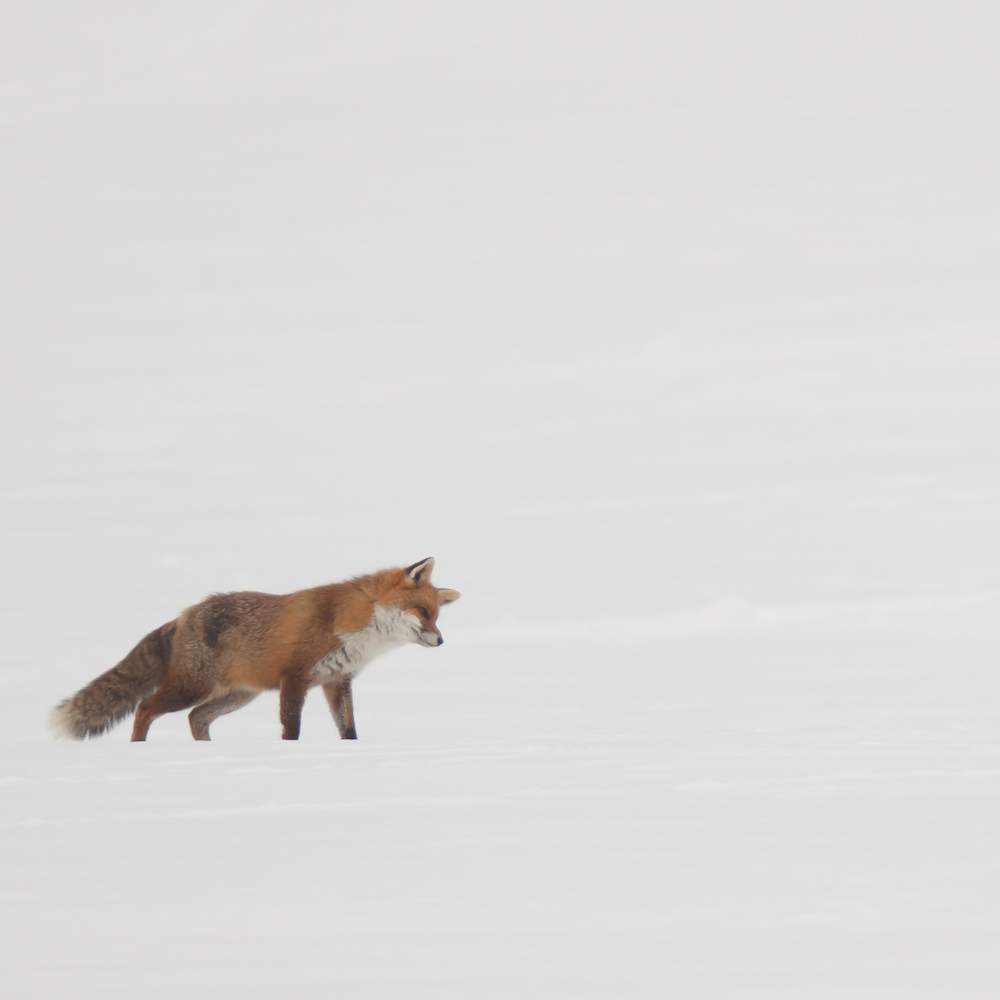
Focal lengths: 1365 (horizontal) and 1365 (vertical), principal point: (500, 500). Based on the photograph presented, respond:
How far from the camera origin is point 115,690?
1012 cm

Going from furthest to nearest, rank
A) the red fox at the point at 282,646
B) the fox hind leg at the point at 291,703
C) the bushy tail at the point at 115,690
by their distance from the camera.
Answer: the bushy tail at the point at 115,690 → the red fox at the point at 282,646 → the fox hind leg at the point at 291,703

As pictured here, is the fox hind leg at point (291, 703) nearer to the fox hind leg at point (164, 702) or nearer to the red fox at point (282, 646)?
the red fox at point (282, 646)

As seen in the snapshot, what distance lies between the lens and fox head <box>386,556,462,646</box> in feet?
31.9

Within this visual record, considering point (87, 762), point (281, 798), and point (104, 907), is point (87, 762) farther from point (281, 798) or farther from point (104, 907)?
point (104, 907)

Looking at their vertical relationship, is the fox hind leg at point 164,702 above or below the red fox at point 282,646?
below

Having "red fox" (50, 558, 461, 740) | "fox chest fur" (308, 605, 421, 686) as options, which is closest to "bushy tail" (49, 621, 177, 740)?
"red fox" (50, 558, 461, 740)

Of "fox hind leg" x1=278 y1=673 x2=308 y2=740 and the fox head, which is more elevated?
the fox head

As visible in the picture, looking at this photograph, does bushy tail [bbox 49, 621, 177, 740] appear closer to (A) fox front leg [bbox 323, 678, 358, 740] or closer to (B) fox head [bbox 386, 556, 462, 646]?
(A) fox front leg [bbox 323, 678, 358, 740]

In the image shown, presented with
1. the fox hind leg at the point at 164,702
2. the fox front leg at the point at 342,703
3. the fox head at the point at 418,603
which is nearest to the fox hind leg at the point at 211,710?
the fox hind leg at the point at 164,702

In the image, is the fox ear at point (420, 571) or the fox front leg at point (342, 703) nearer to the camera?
the fox ear at point (420, 571)

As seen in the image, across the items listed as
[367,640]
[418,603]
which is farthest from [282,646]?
[418,603]

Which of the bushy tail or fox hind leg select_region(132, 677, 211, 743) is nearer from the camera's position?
fox hind leg select_region(132, 677, 211, 743)

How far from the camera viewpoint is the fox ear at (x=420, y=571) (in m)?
9.77

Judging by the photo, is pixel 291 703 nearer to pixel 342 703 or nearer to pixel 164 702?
pixel 342 703
